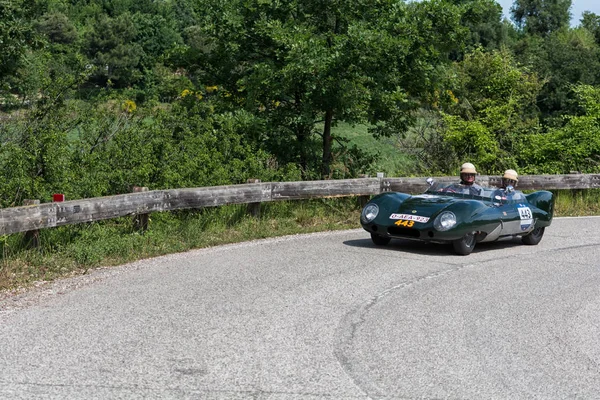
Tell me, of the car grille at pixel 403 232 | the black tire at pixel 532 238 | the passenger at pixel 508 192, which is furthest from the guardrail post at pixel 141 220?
the black tire at pixel 532 238

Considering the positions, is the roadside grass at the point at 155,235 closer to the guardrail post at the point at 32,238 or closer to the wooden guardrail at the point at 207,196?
the guardrail post at the point at 32,238

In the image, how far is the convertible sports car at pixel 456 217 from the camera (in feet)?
40.0

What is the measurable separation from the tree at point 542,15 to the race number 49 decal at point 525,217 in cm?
12180

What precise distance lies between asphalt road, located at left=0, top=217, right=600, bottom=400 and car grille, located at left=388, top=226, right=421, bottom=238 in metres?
0.41

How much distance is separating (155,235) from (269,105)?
8.06 m

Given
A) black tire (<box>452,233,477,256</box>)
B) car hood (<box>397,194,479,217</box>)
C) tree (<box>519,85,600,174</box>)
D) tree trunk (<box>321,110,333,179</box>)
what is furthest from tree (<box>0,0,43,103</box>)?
tree (<box>519,85,600,174</box>)

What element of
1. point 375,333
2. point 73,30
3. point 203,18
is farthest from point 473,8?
point 73,30

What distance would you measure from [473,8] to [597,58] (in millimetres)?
41746

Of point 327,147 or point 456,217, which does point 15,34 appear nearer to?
point 456,217

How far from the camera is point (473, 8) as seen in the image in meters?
20.2

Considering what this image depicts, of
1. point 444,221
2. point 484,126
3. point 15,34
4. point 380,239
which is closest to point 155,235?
point 380,239

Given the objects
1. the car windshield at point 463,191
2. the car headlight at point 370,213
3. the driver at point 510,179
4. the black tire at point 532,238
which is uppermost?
the driver at point 510,179

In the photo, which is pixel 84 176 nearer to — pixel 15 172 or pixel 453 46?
pixel 15 172

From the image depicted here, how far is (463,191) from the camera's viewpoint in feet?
44.3
